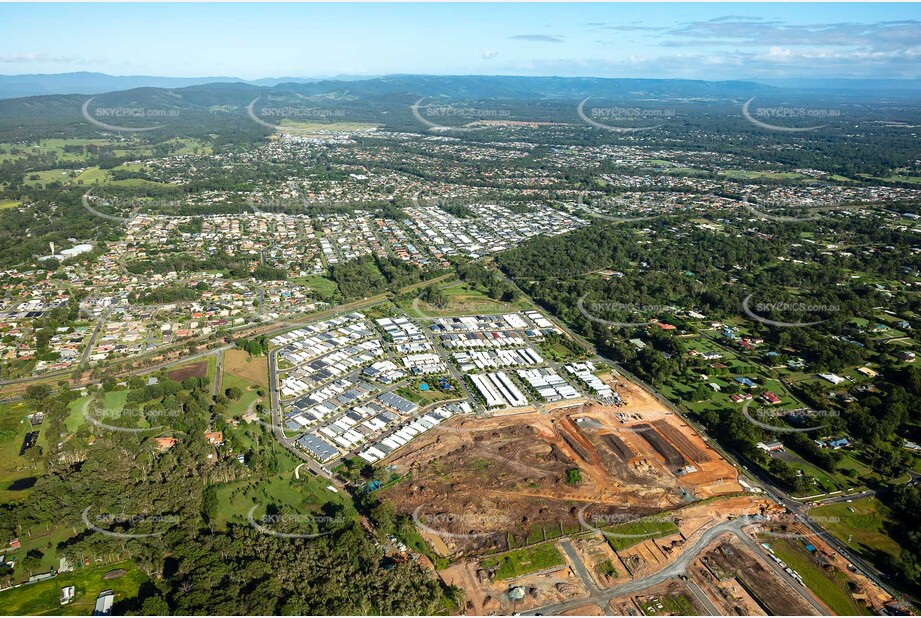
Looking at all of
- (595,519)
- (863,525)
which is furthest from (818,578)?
(595,519)

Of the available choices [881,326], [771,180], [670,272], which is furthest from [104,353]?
[771,180]

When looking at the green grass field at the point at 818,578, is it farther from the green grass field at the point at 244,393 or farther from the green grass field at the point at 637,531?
the green grass field at the point at 244,393

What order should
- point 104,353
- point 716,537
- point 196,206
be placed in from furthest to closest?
point 196,206, point 104,353, point 716,537

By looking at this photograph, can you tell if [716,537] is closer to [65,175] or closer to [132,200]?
[132,200]

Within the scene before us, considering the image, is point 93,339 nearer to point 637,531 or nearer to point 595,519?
point 595,519

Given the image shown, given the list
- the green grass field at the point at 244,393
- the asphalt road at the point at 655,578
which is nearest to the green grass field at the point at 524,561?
the asphalt road at the point at 655,578
